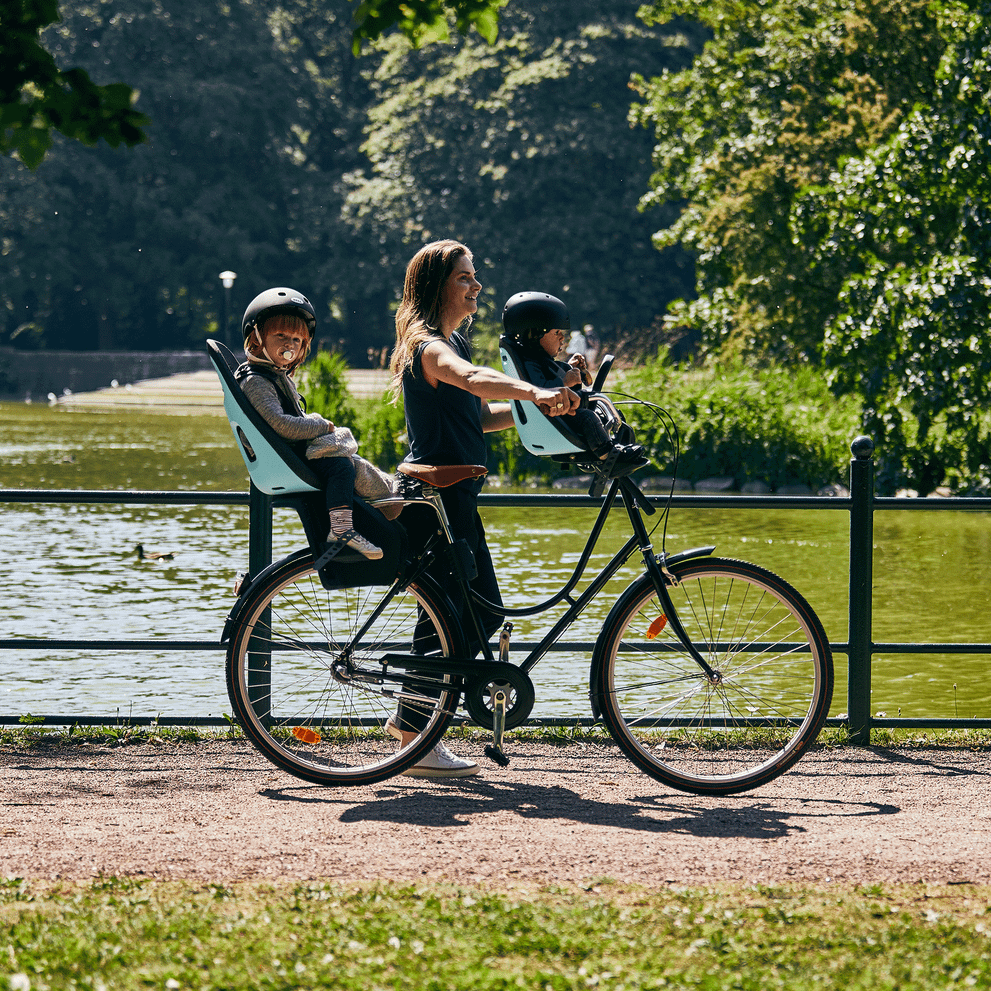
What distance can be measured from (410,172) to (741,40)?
24880 mm

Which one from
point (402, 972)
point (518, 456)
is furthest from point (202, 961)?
point (518, 456)

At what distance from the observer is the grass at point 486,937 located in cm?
305

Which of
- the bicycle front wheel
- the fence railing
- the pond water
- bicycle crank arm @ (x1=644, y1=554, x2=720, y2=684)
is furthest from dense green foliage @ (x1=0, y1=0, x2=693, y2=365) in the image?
bicycle crank arm @ (x1=644, y1=554, x2=720, y2=684)

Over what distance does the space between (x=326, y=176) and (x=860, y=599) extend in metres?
55.2

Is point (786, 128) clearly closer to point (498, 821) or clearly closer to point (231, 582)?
point (231, 582)

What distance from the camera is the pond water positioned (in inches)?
315

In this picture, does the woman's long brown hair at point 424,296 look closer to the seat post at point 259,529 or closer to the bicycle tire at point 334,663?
the bicycle tire at point 334,663

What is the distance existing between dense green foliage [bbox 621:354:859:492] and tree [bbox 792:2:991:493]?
62.1 inches

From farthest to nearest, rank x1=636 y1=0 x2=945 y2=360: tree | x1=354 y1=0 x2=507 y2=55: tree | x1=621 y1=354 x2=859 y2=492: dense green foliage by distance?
x1=636 y1=0 x2=945 y2=360: tree → x1=621 y1=354 x2=859 y2=492: dense green foliage → x1=354 y1=0 x2=507 y2=55: tree

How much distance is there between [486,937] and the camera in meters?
3.27

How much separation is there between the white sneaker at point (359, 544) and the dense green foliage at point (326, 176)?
147 ft

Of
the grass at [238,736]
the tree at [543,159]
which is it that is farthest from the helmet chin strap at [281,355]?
the tree at [543,159]

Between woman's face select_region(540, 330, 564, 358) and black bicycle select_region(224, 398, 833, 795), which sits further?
black bicycle select_region(224, 398, 833, 795)

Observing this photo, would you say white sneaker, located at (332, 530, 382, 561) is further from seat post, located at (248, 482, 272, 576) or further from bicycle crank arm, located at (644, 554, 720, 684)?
seat post, located at (248, 482, 272, 576)
